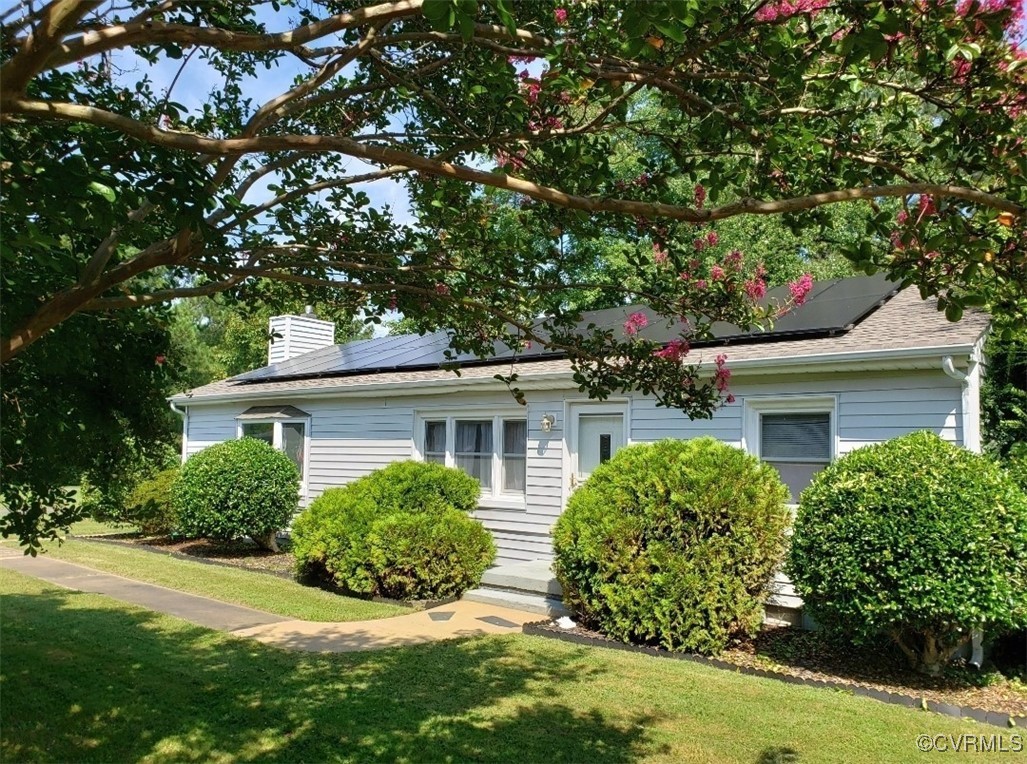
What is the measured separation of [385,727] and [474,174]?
147 inches

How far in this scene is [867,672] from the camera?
23.6 ft

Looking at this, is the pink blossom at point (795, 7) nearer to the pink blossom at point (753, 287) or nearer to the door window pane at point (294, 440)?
the pink blossom at point (753, 287)

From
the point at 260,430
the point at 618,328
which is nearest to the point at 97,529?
the point at 260,430

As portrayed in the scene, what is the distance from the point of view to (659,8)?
2691 mm

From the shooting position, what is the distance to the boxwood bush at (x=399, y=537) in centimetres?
987

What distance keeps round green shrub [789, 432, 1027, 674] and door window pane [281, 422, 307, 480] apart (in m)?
10.7

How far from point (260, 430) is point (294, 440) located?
1388 mm

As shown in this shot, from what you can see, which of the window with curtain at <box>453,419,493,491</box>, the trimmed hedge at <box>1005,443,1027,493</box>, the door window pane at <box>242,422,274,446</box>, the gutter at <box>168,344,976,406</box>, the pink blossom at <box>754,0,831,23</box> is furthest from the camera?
the door window pane at <box>242,422,274,446</box>

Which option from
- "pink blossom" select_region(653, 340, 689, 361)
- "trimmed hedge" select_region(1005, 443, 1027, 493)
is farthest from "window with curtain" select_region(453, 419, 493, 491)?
"pink blossom" select_region(653, 340, 689, 361)

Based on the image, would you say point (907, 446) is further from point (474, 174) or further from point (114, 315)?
point (114, 315)

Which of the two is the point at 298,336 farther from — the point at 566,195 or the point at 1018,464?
the point at 566,195

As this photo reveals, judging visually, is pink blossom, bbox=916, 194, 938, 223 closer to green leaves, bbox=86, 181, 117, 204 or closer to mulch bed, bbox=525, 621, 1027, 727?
green leaves, bbox=86, 181, 117, 204

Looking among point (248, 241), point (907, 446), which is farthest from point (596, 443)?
point (248, 241)

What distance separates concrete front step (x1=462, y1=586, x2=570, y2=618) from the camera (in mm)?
9328
